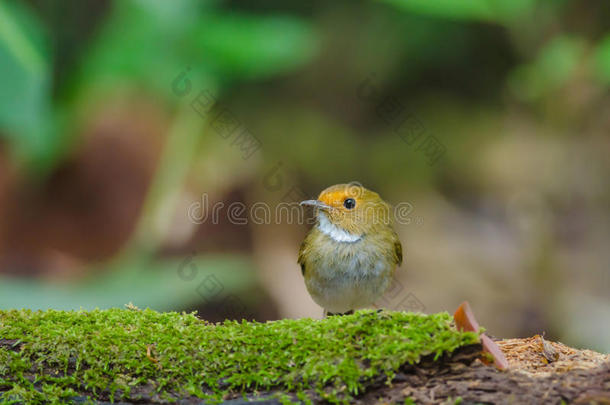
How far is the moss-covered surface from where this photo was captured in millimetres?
2141

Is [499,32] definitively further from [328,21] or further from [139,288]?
[139,288]

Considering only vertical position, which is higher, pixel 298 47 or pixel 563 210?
pixel 298 47

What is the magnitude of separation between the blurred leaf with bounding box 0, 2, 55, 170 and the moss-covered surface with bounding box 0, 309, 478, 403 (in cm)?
333

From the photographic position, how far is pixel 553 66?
530 centimetres

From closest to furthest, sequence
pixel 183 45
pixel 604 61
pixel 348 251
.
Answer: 1. pixel 348 251
2. pixel 604 61
3. pixel 183 45

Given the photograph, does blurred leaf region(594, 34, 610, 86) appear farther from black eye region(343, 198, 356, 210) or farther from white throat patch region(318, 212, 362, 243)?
white throat patch region(318, 212, 362, 243)

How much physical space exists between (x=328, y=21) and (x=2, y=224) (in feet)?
13.3

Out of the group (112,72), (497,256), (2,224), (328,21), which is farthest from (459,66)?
(2,224)

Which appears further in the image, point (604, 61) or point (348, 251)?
point (604, 61)

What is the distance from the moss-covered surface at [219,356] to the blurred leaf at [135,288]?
2277mm

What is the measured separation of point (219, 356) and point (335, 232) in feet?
5.27

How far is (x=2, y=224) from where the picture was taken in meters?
6.14

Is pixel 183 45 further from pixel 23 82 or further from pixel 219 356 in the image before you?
pixel 219 356

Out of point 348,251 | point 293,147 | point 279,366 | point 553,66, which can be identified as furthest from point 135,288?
point 553,66
